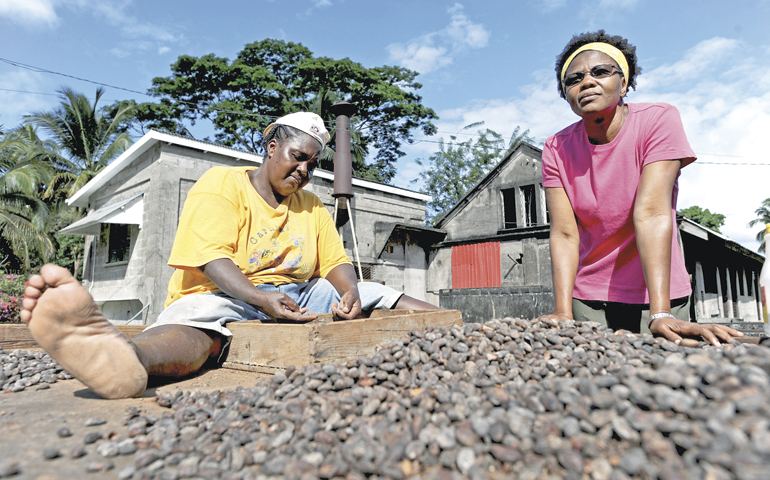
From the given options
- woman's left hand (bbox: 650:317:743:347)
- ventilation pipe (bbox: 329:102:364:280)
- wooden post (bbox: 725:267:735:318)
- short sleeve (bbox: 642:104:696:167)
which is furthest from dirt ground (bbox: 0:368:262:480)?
wooden post (bbox: 725:267:735:318)

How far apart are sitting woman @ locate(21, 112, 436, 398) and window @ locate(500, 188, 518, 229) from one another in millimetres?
13508

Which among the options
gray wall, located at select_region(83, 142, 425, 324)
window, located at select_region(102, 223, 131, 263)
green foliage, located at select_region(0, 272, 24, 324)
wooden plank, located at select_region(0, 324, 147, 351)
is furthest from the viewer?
window, located at select_region(102, 223, 131, 263)

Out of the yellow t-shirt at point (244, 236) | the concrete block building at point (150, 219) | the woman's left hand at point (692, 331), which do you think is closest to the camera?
the woman's left hand at point (692, 331)

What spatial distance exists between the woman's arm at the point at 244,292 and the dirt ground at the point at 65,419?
314 millimetres

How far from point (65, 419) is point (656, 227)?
2.33m

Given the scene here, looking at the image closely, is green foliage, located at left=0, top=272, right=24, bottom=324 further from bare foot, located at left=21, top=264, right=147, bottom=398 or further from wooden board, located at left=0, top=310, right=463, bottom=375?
bare foot, located at left=21, top=264, right=147, bottom=398

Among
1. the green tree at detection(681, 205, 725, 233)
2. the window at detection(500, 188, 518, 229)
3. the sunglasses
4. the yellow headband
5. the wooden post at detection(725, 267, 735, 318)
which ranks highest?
the green tree at detection(681, 205, 725, 233)

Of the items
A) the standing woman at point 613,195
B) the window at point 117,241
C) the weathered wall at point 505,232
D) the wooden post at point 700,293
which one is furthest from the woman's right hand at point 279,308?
the wooden post at point 700,293

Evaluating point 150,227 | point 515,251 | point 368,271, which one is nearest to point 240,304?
point 150,227

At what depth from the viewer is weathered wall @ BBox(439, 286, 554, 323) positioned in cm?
929

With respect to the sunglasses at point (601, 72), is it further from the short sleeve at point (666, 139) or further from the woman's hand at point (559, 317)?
the woman's hand at point (559, 317)

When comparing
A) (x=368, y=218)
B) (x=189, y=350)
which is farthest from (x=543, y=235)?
(x=189, y=350)

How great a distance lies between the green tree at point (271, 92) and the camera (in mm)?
21953

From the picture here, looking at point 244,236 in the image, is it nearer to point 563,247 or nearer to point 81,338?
point 81,338
